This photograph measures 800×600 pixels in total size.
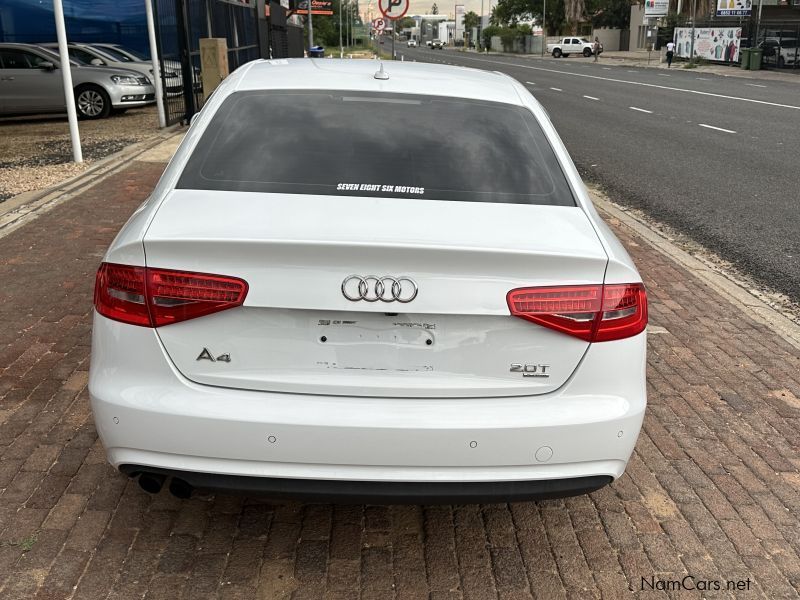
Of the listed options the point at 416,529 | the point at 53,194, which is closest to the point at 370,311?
the point at 416,529

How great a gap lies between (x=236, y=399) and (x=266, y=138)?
121 centimetres

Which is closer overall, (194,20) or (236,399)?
(236,399)

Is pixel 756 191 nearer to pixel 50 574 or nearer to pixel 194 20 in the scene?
pixel 50 574

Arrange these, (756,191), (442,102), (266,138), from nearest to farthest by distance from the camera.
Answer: (266,138) < (442,102) < (756,191)

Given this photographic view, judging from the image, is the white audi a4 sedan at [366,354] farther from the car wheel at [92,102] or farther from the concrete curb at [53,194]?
the car wheel at [92,102]

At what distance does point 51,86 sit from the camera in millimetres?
17781

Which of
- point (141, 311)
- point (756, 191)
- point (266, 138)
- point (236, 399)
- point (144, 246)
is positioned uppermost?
point (266, 138)

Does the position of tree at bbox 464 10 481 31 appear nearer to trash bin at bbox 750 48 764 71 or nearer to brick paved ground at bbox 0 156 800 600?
trash bin at bbox 750 48 764 71

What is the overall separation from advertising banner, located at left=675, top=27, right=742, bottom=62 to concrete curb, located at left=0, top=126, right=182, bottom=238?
44250 millimetres

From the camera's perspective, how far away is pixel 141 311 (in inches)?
109

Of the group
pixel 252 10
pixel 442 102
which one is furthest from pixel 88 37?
pixel 442 102

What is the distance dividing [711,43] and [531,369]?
56.1 metres

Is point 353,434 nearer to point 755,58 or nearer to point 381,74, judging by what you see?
point 381,74

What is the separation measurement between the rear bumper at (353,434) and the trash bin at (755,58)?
47.1 meters
